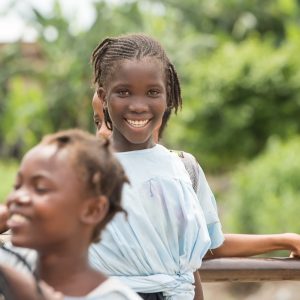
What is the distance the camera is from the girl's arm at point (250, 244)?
2.50 meters

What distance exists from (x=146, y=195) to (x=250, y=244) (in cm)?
→ 52

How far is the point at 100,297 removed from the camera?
161 centimetres

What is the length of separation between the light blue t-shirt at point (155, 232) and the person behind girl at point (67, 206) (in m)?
0.37

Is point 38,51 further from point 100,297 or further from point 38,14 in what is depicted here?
point 100,297

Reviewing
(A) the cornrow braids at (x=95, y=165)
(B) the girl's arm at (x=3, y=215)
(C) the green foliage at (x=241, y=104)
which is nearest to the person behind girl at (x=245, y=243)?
(B) the girl's arm at (x=3, y=215)

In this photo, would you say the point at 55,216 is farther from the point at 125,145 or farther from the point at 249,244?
the point at 249,244

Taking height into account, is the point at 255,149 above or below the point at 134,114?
below

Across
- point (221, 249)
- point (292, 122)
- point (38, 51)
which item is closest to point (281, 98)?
point (292, 122)

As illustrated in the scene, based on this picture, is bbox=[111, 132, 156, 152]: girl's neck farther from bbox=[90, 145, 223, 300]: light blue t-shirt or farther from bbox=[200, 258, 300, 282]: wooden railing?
bbox=[200, 258, 300, 282]: wooden railing

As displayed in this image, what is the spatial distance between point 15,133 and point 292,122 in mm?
5377

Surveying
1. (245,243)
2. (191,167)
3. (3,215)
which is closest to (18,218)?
(3,215)

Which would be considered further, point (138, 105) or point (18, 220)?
point (138, 105)

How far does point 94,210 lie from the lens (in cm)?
162

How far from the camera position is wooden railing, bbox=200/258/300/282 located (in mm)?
2525
